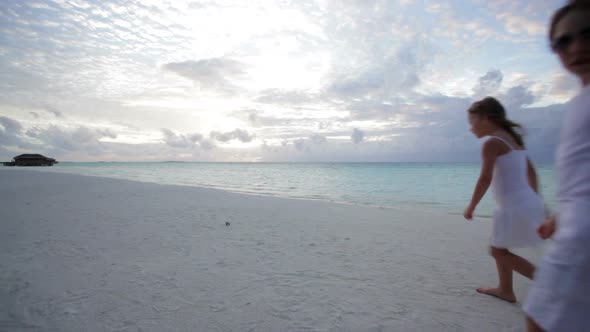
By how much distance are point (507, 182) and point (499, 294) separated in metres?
1.43

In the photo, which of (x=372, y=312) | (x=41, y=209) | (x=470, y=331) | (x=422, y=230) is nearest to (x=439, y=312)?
(x=470, y=331)

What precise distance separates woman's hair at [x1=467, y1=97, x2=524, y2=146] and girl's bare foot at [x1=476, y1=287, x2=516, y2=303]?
1662 mm

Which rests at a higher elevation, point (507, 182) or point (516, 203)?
point (507, 182)

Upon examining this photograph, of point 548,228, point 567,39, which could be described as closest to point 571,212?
point 548,228

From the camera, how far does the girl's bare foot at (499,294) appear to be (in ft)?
10.9

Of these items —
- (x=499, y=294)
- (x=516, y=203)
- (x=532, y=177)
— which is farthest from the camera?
(x=499, y=294)

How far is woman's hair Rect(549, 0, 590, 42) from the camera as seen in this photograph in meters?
1.31

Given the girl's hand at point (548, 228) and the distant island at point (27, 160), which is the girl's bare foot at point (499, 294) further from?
→ the distant island at point (27, 160)

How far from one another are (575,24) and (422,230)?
20.3 feet

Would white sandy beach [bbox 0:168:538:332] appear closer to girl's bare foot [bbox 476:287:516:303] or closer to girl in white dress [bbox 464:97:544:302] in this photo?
girl's bare foot [bbox 476:287:516:303]

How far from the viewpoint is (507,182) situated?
2805 mm

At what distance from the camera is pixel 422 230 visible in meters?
6.91

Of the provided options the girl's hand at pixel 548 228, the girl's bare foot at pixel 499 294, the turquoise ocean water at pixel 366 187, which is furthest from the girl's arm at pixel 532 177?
the turquoise ocean water at pixel 366 187

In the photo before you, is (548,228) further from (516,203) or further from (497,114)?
(497,114)
